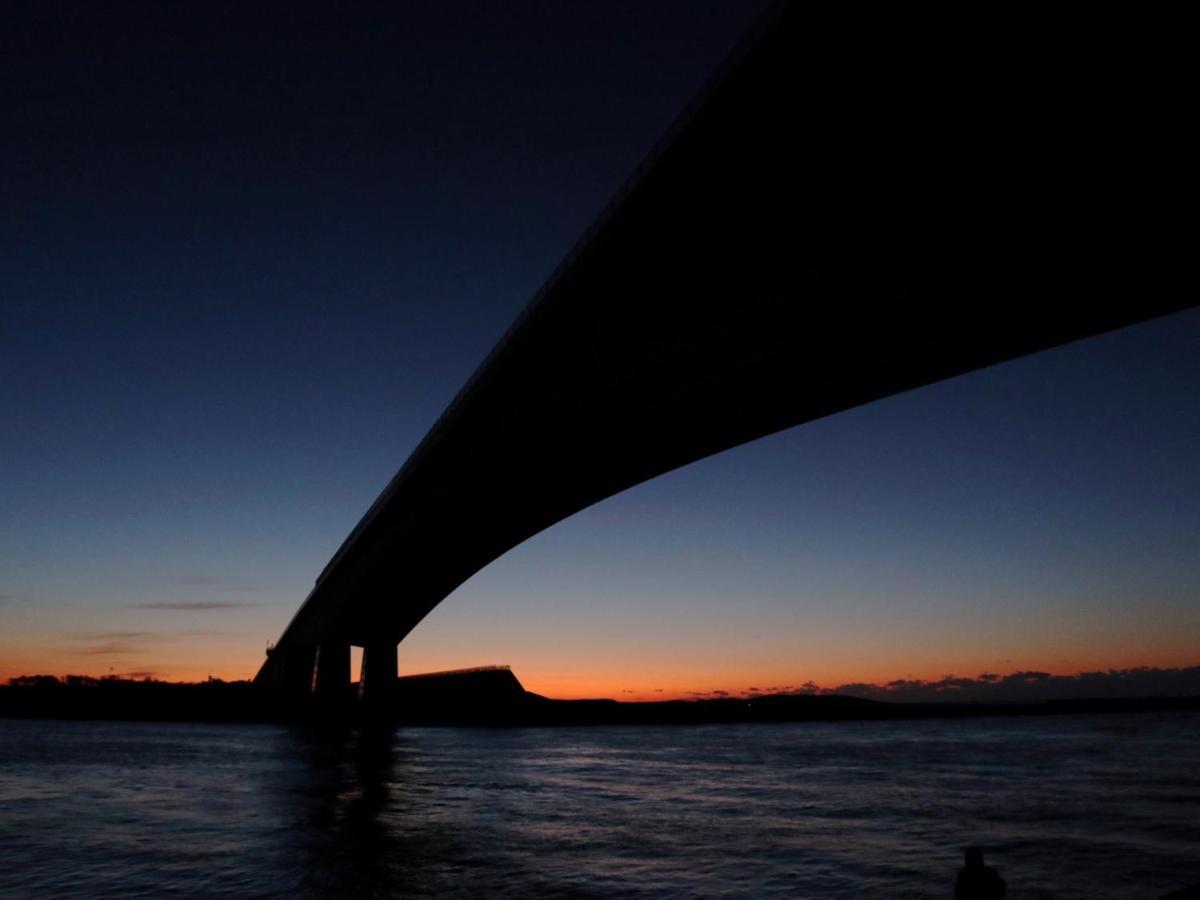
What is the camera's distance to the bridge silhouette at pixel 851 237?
A: 12.5 meters

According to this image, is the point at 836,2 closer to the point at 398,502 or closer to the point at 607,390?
the point at 607,390

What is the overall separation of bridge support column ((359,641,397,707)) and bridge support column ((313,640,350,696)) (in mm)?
2933

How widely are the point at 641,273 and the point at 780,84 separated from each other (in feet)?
21.4

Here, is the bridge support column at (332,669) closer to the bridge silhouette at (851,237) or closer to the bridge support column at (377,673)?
the bridge support column at (377,673)

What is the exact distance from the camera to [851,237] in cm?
1582

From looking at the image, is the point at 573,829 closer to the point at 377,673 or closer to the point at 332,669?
the point at 377,673

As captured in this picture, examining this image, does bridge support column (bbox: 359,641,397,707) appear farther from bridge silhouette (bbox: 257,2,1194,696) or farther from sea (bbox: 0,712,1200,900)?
bridge silhouette (bbox: 257,2,1194,696)

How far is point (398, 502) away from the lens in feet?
144

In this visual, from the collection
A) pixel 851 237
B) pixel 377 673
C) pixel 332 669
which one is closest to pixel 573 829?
pixel 851 237

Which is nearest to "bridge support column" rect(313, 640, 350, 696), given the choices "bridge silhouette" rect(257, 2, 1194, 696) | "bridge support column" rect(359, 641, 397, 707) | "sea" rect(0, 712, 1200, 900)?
"bridge support column" rect(359, 641, 397, 707)

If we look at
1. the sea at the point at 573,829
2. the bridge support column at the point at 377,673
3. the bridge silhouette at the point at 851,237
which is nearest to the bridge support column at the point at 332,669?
the bridge support column at the point at 377,673

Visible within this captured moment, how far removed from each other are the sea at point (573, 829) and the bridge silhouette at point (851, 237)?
419 inches

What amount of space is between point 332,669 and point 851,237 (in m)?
67.9

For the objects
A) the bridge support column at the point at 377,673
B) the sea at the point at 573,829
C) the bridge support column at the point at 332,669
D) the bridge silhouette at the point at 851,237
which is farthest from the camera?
the bridge support column at the point at 332,669
